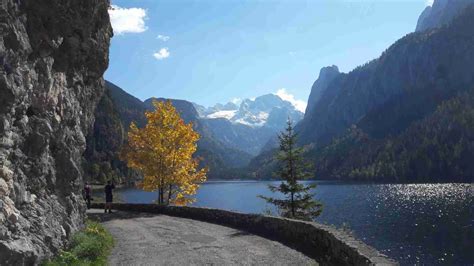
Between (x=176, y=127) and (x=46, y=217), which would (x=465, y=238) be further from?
(x=46, y=217)

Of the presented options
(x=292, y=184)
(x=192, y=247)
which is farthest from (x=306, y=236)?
(x=292, y=184)

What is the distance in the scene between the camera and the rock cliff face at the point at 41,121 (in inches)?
484

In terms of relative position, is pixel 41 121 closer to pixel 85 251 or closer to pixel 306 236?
pixel 85 251

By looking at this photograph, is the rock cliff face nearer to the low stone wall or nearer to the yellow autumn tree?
the low stone wall

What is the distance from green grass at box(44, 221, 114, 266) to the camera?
15141mm

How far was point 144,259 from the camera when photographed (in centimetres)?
1750

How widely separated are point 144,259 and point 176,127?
75.5ft

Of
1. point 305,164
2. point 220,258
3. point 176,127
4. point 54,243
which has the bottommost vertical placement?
point 220,258

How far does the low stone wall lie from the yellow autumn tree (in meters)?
6.89

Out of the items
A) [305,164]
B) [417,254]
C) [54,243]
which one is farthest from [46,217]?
[417,254]

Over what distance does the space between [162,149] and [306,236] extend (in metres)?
21.2

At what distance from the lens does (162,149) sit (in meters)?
38.0

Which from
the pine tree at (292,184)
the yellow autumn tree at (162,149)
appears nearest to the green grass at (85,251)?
the yellow autumn tree at (162,149)

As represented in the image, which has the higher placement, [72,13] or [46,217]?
[72,13]
